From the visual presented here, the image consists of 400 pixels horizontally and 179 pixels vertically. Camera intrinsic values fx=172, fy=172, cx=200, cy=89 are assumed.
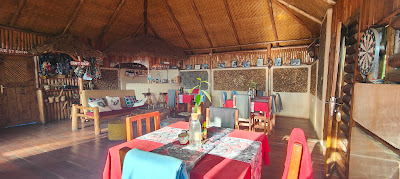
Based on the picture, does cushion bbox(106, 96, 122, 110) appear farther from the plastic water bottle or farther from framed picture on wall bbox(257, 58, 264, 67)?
framed picture on wall bbox(257, 58, 264, 67)

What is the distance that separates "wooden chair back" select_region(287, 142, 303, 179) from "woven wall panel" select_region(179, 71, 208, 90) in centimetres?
775

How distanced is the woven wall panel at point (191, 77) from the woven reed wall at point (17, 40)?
573 cm

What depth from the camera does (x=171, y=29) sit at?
8.02 m

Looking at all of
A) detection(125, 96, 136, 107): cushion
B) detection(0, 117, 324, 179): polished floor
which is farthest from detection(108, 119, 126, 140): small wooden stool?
detection(125, 96, 136, 107): cushion

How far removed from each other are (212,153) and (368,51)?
77.0 inches

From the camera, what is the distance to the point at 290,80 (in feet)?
22.3

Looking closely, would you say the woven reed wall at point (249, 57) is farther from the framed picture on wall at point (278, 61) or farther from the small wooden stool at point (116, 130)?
the small wooden stool at point (116, 130)

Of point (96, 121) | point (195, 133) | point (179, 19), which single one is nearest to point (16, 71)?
point (96, 121)

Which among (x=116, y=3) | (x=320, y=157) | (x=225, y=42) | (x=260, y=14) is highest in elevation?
(x=116, y=3)

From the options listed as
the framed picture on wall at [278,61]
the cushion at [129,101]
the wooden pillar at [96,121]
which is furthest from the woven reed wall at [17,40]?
the framed picture on wall at [278,61]

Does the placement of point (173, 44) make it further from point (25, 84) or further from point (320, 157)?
point (320, 157)

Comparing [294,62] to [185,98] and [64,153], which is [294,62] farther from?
[64,153]

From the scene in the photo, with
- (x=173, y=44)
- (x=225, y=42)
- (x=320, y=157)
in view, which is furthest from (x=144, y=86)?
(x=320, y=157)

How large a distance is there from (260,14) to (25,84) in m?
8.22
